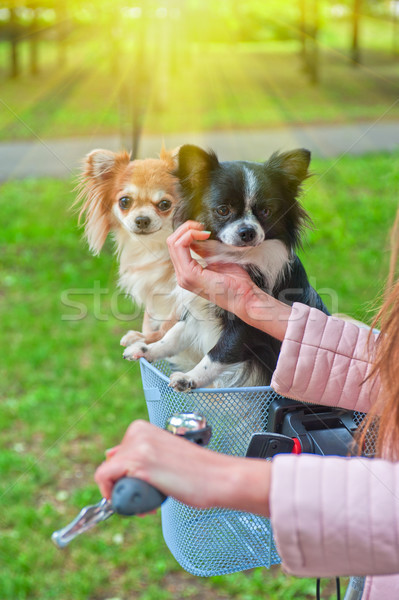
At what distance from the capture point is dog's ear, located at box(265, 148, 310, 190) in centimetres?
119

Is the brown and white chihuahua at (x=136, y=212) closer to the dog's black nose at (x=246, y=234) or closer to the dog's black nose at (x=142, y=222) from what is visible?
the dog's black nose at (x=142, y=222)

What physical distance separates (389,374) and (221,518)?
1.68ft

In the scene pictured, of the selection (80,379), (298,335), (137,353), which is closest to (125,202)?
(137,353)

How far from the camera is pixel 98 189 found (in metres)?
1.29

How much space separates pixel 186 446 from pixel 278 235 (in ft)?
1.99

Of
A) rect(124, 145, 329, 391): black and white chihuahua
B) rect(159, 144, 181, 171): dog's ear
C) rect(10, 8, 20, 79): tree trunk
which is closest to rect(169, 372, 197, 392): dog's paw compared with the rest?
rect(124, 145, 329, 391): black and white chihuahua

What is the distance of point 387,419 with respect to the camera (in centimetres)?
102

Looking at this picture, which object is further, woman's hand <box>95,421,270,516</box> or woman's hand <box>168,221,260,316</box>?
woman's hand <box>168,221,260,316</box>

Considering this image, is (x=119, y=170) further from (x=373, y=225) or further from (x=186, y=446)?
(x=373, y=225)

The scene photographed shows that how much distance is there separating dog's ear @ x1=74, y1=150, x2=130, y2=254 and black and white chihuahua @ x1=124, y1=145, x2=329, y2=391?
0.51 feet

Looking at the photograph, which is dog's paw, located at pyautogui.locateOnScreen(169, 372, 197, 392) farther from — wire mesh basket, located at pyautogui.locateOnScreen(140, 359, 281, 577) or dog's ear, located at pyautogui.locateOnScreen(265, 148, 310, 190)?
dog's ear, located at pyautogui.locateOnScreen(265, 148, 310, 190)

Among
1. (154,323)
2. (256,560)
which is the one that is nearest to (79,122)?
(154,323)

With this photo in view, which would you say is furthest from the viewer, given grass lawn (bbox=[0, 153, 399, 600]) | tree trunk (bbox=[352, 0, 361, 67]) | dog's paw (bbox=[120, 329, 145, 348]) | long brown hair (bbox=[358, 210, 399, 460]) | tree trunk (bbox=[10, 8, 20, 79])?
tree trunk (bbox=[352, 0, 361, 67])

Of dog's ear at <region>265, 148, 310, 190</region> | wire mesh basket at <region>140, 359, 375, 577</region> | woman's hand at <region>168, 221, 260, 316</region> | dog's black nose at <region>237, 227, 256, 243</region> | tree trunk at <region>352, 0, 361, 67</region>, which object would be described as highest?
tree trunk at <region>352, 0, 361, 67</region>
